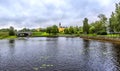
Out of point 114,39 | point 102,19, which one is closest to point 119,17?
point 114,39

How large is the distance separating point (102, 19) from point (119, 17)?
57605 mm

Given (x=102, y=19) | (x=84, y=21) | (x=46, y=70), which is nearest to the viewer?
(x=46, y=70)

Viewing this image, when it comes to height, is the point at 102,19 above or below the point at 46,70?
above

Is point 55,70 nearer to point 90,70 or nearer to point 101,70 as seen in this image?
point 90,70

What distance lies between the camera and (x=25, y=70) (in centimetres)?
2961

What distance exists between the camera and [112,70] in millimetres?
29297

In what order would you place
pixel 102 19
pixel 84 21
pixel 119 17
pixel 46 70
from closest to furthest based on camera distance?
pixel 46 70, pixel 119 17, pixel 102 19, pixel 84 21

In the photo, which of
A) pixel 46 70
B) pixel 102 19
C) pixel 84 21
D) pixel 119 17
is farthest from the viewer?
pixel 84 21

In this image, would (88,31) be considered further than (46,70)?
Yes

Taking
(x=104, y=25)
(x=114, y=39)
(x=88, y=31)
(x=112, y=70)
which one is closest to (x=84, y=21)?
(x=88, y=31)

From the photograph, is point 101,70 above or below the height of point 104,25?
below

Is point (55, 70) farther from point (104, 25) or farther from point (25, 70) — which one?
point (104, 25)

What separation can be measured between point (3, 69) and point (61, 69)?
1026cm

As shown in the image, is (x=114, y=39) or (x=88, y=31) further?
(x=88, y=31)
